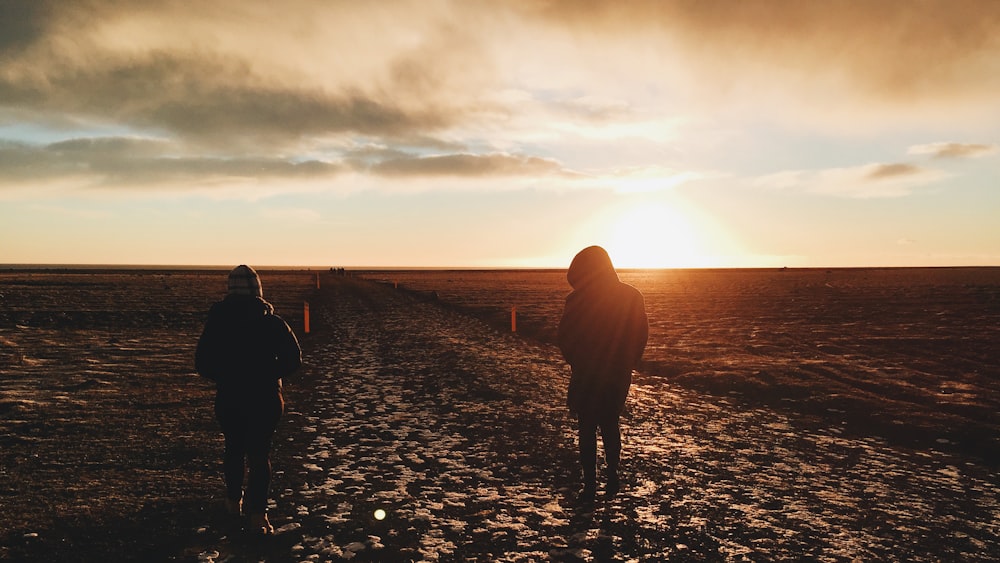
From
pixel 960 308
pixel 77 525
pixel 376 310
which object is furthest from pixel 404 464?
pixel 960 308

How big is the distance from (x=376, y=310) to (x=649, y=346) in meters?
21.0

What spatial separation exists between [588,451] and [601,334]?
1.43 metres

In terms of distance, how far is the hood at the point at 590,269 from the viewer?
695 centimetres

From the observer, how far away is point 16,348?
19922mm

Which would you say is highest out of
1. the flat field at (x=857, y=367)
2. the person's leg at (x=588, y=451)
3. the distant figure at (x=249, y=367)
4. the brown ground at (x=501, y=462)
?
the distant figure at (x=249, y=367)

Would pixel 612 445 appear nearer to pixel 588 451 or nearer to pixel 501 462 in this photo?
pixel 588 451

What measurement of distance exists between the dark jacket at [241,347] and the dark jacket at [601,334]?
323 cm

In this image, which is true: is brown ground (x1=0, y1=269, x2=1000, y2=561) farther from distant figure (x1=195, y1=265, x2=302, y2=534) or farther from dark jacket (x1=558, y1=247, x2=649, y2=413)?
dark jacket (x1=558, y1=247, x2=649, y2=413)

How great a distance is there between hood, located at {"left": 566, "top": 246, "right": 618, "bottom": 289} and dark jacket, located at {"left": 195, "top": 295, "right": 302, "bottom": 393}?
326 cm

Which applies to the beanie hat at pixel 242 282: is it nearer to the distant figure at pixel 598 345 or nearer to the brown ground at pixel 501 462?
the brown ground at pixel 501 462

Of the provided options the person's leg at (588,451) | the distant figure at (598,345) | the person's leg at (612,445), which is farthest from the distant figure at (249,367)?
the person's leg at (612,445)

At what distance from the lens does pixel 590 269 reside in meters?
6.96

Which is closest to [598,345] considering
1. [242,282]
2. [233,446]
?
[242,282]

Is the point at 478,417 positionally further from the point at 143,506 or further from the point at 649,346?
the point at 649,346
